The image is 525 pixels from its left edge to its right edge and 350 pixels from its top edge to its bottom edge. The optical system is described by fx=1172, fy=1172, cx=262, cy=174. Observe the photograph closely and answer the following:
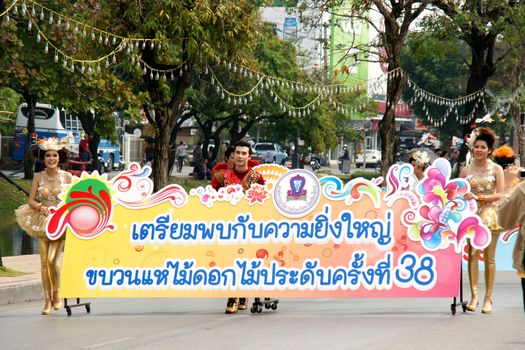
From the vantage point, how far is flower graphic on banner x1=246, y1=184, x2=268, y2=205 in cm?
1213

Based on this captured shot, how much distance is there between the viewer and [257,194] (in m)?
12.1

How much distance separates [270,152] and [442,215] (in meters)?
64.5

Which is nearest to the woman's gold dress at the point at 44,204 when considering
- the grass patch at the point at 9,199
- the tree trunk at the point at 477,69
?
the grass patch at the point at 9,199

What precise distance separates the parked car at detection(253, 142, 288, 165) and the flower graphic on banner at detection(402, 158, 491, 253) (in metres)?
62.1

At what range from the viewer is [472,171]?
12.2 meters

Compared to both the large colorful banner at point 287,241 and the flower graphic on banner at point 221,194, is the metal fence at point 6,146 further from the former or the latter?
the flower graphic on banner at point 221,194

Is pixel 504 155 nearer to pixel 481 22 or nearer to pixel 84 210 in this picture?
pixel 84 210

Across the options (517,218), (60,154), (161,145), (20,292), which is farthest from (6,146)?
(517,218)

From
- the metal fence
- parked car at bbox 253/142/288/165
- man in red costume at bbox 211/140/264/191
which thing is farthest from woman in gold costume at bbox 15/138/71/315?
parked car at bbox 253/142/288/165

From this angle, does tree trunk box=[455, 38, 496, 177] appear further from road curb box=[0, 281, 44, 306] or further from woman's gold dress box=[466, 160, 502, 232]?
woman's gold dress box=[466, 160, 502, 232]

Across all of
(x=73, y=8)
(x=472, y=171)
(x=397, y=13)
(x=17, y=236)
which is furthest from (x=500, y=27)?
(x=472, y=171)

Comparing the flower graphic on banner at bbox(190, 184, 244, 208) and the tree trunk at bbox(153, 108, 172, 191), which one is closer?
the flower graphic on banner at bbox(190, 184, 244, 208)

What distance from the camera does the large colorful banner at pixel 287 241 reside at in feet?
39.3

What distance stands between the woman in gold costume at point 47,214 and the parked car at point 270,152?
61650 mm
